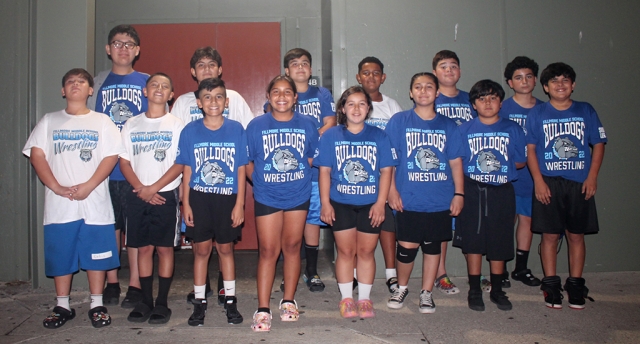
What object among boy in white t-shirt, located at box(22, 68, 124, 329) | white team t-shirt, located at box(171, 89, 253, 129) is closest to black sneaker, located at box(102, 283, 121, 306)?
boy in white t-shirt, located at box(22, 68, 124, 329)

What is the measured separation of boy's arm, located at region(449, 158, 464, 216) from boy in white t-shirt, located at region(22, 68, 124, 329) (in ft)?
8.74

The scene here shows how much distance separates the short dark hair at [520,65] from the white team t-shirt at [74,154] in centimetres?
360

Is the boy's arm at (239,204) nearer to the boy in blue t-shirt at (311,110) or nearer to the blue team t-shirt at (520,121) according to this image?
the boy in blue t-shirt at (311,110)

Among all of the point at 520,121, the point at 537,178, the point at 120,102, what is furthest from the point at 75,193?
the point at 520,121

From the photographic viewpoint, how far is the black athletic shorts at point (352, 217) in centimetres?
391

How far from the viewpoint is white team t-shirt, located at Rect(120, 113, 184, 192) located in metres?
3.99

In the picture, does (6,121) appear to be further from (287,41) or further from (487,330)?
(487,330)

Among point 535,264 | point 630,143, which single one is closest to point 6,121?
point 535,264

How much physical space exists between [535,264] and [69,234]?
432 cm

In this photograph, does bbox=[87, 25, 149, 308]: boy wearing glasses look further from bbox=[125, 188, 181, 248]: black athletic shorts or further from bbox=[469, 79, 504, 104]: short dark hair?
bbox=[469, 79, 504, 104]: short dark hair

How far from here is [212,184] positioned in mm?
3797

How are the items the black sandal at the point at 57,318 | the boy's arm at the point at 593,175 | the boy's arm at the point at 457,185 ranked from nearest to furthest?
the black sandal at the point at 57,318
the boy's arm at the point at 457,185
the boy's arm at the point at 593,175

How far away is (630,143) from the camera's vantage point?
5.17 meters

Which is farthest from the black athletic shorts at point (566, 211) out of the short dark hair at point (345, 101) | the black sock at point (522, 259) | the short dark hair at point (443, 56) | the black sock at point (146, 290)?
the black sock at point (146, 290)
